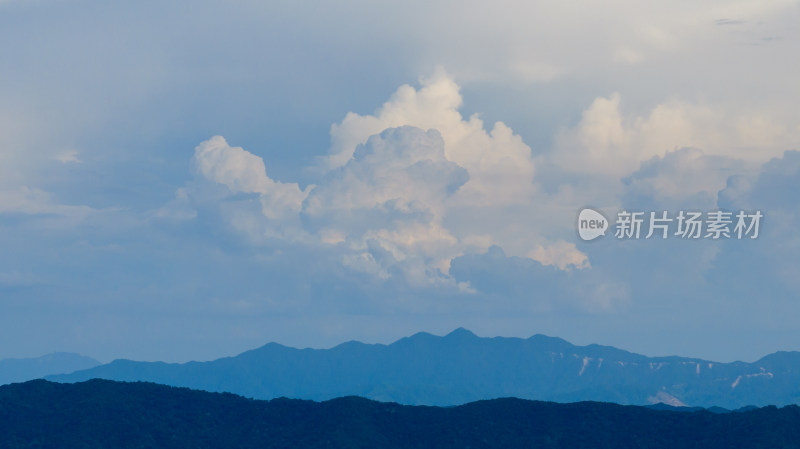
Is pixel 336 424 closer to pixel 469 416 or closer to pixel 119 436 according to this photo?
pixel 469 416

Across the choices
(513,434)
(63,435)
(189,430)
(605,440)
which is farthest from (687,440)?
(63,435)

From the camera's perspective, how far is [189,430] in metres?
182

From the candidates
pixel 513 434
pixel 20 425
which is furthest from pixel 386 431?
pixel 20 425

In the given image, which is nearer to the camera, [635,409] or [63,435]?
[63,435]

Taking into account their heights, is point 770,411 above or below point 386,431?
above

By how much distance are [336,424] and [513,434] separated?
33009mm

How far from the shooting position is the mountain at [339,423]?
174750 mm

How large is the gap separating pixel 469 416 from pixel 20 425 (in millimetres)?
82103

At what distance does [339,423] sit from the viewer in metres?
183

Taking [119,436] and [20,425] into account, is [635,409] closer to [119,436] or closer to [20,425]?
[119,436]

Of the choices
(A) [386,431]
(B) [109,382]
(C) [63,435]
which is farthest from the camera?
A: (B) [109,382]

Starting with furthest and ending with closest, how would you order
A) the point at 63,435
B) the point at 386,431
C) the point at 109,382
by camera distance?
the point at 109,382, the point at 386,431, the point at 63,435

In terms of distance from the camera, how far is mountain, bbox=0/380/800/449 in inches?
6880

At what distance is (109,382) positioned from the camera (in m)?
196
